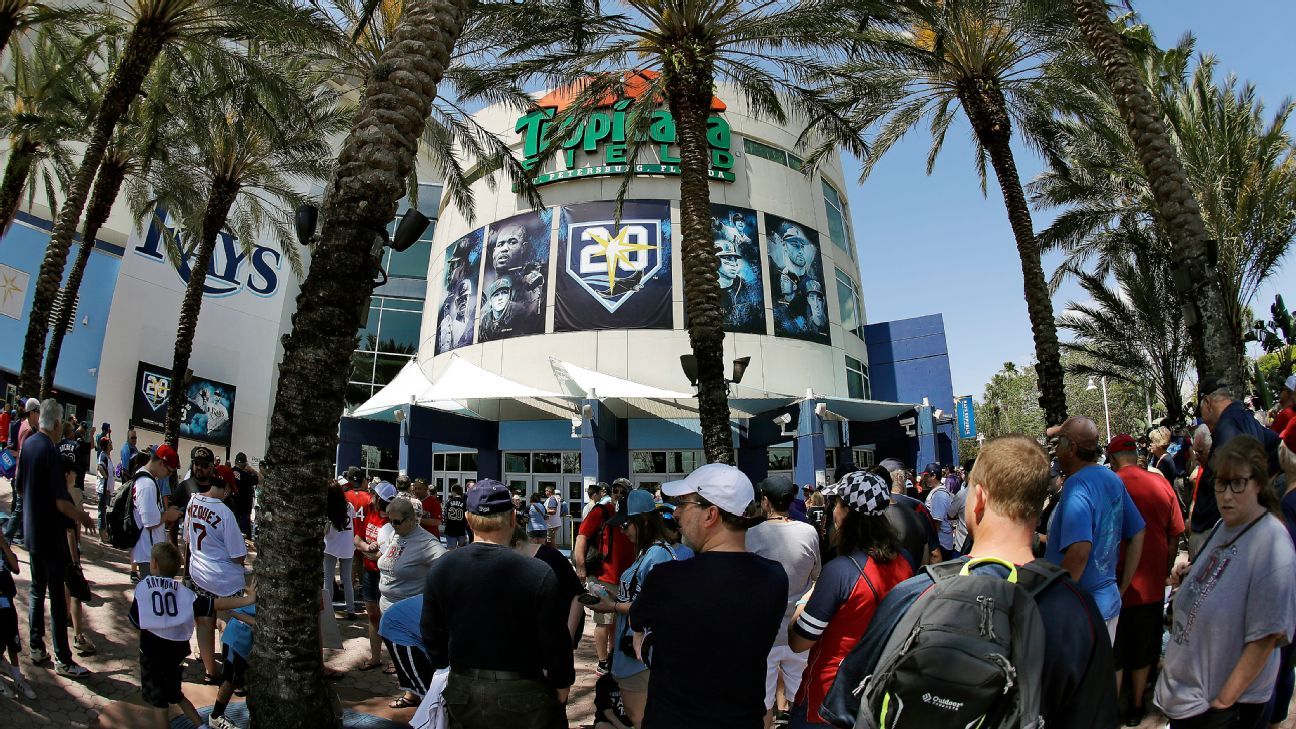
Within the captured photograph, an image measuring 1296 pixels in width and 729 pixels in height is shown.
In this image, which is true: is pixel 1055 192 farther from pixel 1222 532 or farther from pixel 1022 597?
pixel 1022 597

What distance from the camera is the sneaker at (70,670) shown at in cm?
621

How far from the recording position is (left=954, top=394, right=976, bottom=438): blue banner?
→ 1048 inches

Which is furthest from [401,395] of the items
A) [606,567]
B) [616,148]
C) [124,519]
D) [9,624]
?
[9,624]

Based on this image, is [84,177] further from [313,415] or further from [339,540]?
[313,415]

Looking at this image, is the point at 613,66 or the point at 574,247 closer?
the point at 613,66

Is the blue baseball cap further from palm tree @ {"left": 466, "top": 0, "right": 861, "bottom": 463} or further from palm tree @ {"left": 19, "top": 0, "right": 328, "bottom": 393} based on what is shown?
palm tree @ {"left": 19, "top": 0, "right": 328, "bottom": 393}

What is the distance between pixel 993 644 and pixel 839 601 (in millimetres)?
1619

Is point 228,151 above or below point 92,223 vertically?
above

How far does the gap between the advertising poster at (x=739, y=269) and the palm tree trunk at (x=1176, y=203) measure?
1499cm

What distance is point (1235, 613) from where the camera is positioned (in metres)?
2.98

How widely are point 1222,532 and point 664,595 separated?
2364 mm

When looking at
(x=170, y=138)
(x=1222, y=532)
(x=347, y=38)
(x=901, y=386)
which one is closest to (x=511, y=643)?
(x=1222, y=532)

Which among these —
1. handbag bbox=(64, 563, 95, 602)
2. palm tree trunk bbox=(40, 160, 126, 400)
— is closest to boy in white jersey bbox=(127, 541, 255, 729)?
handbag bbox=(64, 563, 95, 602)

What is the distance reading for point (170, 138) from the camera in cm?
1653
